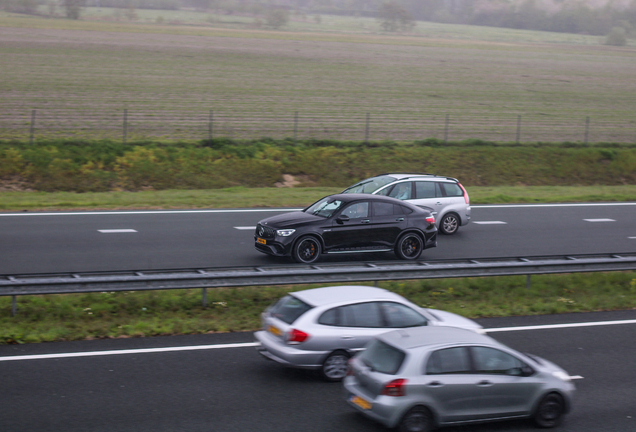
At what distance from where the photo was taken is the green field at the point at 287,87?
32062 millimetres

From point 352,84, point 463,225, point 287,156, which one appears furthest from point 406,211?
point 352,84

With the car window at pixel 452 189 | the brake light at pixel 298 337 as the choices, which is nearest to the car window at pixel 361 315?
the brake light at pixel 298 337

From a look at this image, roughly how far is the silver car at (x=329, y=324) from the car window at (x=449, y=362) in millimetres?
1585

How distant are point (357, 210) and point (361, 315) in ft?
20.9

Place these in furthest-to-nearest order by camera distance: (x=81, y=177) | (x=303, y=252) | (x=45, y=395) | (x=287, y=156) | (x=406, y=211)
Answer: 1. (x=287, y=156)
2. (x=81, y=177)
3. (x=406, y=211)
4. (x=303, y=252)
5. (x=45, y=395)

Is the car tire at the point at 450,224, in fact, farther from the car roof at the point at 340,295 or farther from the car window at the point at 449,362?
the car window at the point at 449,362

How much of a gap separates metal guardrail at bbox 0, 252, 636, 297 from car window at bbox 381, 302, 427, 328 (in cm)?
283

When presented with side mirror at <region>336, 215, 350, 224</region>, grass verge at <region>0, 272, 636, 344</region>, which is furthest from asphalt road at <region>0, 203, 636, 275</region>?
grass verge at <region>0, 272, 636, 344</region>

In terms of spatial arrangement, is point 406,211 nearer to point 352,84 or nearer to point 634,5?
point 352,84

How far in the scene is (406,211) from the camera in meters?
15.4

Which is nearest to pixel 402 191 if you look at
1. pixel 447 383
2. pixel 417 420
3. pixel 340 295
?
pixel 340 295

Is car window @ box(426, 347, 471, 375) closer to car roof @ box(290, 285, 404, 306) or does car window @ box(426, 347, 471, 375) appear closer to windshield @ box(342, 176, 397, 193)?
car roof @ box(290, 285, 404, 306)

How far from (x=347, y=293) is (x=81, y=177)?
1805cm

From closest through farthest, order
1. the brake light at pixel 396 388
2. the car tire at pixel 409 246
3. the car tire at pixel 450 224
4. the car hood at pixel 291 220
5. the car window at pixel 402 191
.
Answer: the brake light at pixel 396 388, the car hood at pixel 291 220, the car tire at pixel 409 246, the car window at pixel 402 191, the car tire at pixel 450 224
